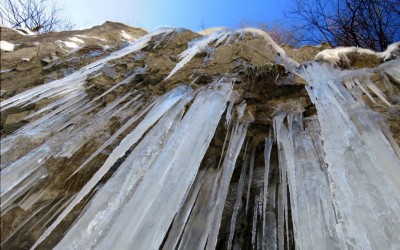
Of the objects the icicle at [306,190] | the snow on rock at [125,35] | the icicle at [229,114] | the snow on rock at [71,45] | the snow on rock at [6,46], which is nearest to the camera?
the icicle at [306,190]

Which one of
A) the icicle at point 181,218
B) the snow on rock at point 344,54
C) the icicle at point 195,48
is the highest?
the snow on rock at point 344,54

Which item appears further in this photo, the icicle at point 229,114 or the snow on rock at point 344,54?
the snow on rock at point 344,54

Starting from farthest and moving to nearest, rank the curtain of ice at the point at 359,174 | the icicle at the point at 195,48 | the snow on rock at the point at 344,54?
the snow on rock at the point at 344,54, the icicle at the point at 195,48, the curtain of ice at the point at 359,174

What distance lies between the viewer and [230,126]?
316 centimetres

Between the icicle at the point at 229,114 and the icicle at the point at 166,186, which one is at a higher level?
the icicle at the point at 229,114

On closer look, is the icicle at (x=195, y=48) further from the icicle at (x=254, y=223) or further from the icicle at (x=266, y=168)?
the icicle at (x=254, y=223)

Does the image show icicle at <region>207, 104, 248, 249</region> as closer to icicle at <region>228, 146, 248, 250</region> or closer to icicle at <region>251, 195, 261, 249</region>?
icicle at <region>228, 146, 248, 250</region>

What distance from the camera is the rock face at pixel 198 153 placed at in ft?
7.37

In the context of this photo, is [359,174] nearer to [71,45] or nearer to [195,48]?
[195,48]

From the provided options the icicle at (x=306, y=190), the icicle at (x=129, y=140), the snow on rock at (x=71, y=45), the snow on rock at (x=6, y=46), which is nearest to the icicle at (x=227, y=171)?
the icicle at (x=306, y=190)

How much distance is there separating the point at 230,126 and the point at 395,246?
159cm

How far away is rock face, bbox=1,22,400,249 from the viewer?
2.25m

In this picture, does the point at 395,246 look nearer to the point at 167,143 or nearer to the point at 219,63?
the point at 167,143

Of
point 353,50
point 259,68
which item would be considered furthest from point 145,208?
point 353,50
